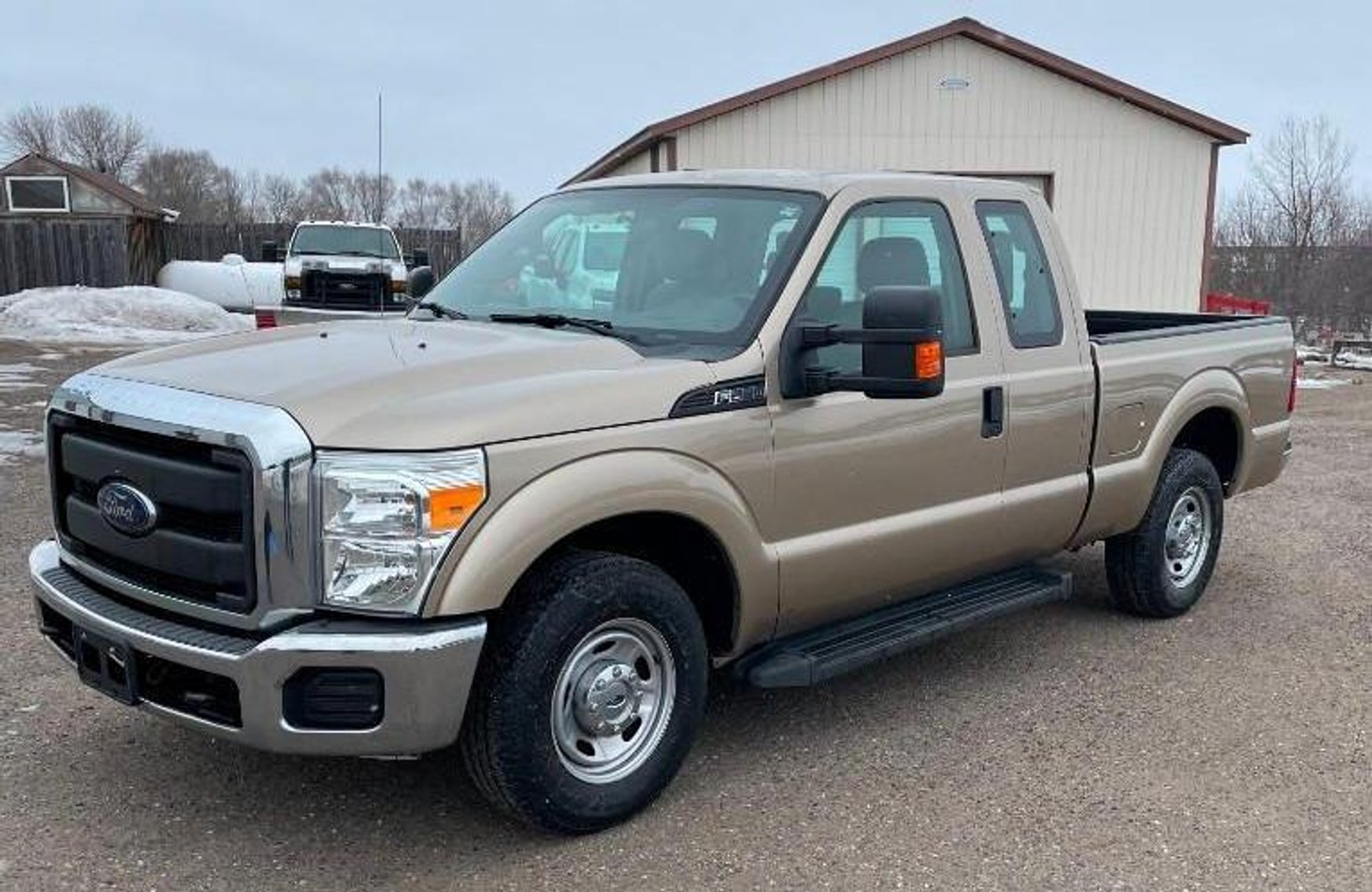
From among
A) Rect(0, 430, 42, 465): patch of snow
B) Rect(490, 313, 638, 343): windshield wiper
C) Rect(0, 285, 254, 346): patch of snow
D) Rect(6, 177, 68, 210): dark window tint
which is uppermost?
Rect(6, 177, 68, 210): dark window tint

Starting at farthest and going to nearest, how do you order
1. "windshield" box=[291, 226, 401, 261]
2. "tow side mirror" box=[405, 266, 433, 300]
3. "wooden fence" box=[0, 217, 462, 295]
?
"wooden fence" box=[0, 217, 462, 295] < "windshield" box=[291, 226, 401, 261] < "tow side mirror" box=[405, 266, 433, 300]

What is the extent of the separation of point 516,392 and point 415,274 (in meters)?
2.44

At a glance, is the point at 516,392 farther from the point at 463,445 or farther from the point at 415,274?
the point at 415,274

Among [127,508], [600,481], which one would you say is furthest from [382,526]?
[127,508]

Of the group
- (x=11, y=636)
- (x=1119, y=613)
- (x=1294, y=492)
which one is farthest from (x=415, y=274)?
(x=1294, y=492)

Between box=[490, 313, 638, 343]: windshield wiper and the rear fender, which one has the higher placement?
box=[490, 313, 638, 343]: windshield wiper

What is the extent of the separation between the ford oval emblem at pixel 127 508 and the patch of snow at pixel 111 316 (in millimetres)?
19118

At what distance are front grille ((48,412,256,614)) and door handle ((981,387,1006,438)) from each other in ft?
8.83

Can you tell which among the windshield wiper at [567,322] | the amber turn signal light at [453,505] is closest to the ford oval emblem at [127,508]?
the amber turn signal light at [453,505]

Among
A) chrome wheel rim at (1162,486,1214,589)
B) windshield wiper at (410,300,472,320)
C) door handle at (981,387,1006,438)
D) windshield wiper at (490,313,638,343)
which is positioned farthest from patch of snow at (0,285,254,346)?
door handle at (981,387,1006,438)

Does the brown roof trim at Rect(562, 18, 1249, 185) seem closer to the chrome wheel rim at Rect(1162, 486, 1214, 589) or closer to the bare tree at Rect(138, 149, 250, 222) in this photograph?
the chrome wheel rim at Rect(1162, 486, 1214, 589)

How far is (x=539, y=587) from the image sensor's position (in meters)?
3.54

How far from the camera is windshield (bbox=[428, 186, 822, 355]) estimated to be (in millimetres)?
4176

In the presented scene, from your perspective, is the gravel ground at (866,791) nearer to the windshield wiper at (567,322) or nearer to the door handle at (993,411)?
the door handle at (993,411)
